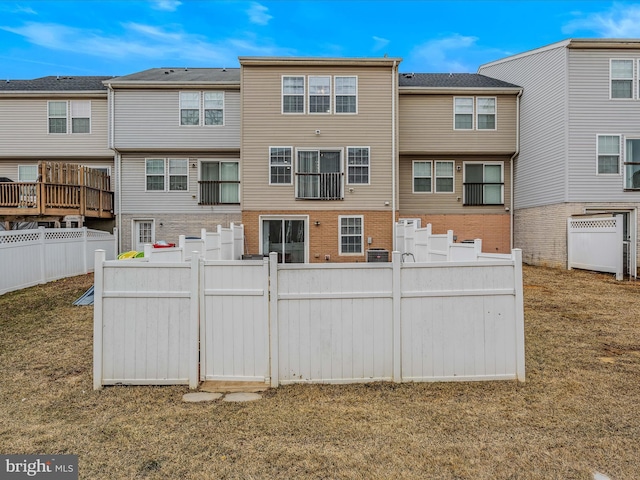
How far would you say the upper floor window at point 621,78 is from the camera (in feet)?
45.8

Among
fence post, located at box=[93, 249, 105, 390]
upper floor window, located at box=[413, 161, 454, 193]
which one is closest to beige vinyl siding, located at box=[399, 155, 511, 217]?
upper floor window, located at box=[413, 161, 454, 193]

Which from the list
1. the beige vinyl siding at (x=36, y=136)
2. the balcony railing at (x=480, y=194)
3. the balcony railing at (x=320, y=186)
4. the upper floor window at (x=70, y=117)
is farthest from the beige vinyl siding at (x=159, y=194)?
the balcony railing at (x=480, y=194)

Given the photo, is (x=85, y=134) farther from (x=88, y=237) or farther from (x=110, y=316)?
(x=110, y=316)

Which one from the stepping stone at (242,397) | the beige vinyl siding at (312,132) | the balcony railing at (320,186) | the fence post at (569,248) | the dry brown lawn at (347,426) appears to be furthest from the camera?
the balcony railing at (320,186)

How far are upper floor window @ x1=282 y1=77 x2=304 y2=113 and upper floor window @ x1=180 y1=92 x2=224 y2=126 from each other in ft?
10.4

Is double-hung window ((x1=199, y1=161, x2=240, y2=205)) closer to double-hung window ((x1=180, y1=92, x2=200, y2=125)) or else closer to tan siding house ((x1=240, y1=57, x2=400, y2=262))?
double-hung window ((x1=180, y1=92, x2=200, y2=125))

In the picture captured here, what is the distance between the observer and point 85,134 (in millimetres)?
16578

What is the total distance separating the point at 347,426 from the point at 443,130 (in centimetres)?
1565

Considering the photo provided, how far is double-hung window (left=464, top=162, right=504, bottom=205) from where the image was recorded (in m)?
17.1

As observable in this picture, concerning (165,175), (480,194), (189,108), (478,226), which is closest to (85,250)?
(165,175)

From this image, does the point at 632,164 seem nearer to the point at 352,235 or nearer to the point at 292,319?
the point at 352,235

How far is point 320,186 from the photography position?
1471cm

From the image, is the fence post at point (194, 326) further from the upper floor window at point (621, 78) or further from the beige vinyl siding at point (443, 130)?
the upper floor window at point (621, 78)

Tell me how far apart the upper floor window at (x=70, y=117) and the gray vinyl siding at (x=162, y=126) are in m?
1.80
